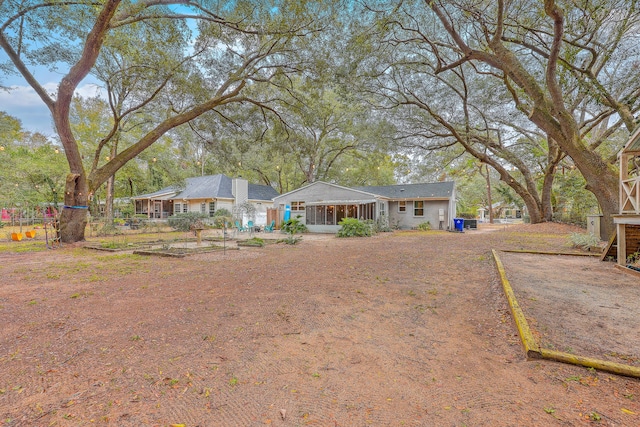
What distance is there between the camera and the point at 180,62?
37.1 ft

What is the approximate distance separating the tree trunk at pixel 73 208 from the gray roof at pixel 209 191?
1091cm

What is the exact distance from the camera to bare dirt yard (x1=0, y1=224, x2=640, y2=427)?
1.95 meters

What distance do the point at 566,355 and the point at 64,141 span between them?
14907 millimetres

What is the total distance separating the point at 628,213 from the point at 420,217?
14414mm

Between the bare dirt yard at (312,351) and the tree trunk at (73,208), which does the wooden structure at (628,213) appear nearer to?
the bare dirt yard at (312,351)

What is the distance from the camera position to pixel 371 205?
18.5m

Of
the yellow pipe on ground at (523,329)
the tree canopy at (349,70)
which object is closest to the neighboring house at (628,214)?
the tree canopy at (349,70)

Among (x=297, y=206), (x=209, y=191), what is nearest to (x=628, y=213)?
(x=297, y=206)

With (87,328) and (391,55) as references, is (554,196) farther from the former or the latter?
(87,328)

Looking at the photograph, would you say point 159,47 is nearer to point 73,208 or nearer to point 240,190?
point 73,208

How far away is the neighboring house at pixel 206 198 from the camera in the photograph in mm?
22594

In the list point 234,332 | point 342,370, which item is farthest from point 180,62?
point 342,370

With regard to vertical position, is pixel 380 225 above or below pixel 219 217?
below

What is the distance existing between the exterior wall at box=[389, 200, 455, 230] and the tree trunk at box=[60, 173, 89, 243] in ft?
58.0
